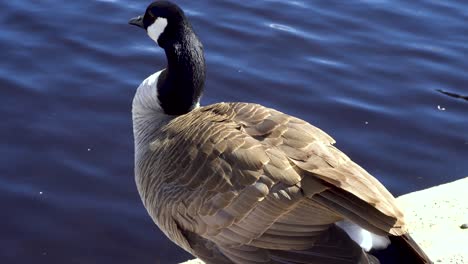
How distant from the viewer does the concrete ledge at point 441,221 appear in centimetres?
492

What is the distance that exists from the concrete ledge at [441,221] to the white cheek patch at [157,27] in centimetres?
143

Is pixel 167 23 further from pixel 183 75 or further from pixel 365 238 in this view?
pixel 365 238

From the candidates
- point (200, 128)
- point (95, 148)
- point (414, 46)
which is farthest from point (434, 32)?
point (200, 128)

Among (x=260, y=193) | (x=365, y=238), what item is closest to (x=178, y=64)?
(x=260, y=193)

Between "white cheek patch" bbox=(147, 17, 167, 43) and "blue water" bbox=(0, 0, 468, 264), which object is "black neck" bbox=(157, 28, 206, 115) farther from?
"blue water" bbox=(0, 0, 468, 264)

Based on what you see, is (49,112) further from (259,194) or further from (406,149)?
Result: (259,194)

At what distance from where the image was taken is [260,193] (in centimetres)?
407

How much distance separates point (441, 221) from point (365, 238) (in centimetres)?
144

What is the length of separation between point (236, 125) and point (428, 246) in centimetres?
140

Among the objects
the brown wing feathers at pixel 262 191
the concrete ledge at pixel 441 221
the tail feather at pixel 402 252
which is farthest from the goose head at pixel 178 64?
the tail feather at pixel 402 252

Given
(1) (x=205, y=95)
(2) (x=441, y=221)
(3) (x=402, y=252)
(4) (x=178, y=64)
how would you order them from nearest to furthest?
(3) (x=402, y=252) → (4) (x=178, y=64) → (2) (x=441, y=221) → (1) (x=205, y=95)

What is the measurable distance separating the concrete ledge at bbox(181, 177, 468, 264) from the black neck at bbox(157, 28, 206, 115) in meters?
0.98

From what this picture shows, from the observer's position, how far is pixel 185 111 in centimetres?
531

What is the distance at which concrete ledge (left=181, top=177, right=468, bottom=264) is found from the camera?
4.92 m
